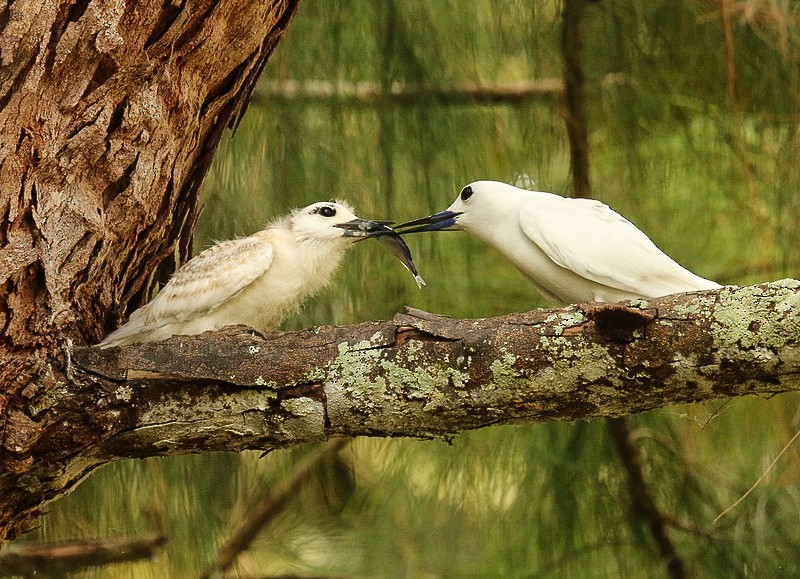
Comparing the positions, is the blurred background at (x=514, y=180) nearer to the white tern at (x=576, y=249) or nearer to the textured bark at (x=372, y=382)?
the white tern at (x=576, y=249)

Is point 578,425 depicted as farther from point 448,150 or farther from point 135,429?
point 135,429

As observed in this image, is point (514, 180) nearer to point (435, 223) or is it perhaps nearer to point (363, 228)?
point (435, 223)

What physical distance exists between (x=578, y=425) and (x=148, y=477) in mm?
1145

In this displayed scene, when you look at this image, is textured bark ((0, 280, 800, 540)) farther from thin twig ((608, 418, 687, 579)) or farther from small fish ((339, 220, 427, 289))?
thin twig ((608, 418, 687, 579))

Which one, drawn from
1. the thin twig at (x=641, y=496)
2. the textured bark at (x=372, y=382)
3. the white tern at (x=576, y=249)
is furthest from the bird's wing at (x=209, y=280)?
the thin twig at (x=641, y=496)

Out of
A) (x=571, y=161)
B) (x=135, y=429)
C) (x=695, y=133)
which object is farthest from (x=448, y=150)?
(x=135, y=429)

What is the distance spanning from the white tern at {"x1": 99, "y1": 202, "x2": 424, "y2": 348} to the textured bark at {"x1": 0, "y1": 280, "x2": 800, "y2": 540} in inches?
10.1

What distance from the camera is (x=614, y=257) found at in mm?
2371

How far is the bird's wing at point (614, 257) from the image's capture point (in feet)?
7.73

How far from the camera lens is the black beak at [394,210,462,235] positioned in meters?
2.75

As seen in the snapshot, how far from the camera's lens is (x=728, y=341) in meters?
1.64

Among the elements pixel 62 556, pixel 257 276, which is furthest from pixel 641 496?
pixel 62 556

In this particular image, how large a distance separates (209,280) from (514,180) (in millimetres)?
1130

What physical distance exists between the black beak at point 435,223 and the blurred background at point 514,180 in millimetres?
253
